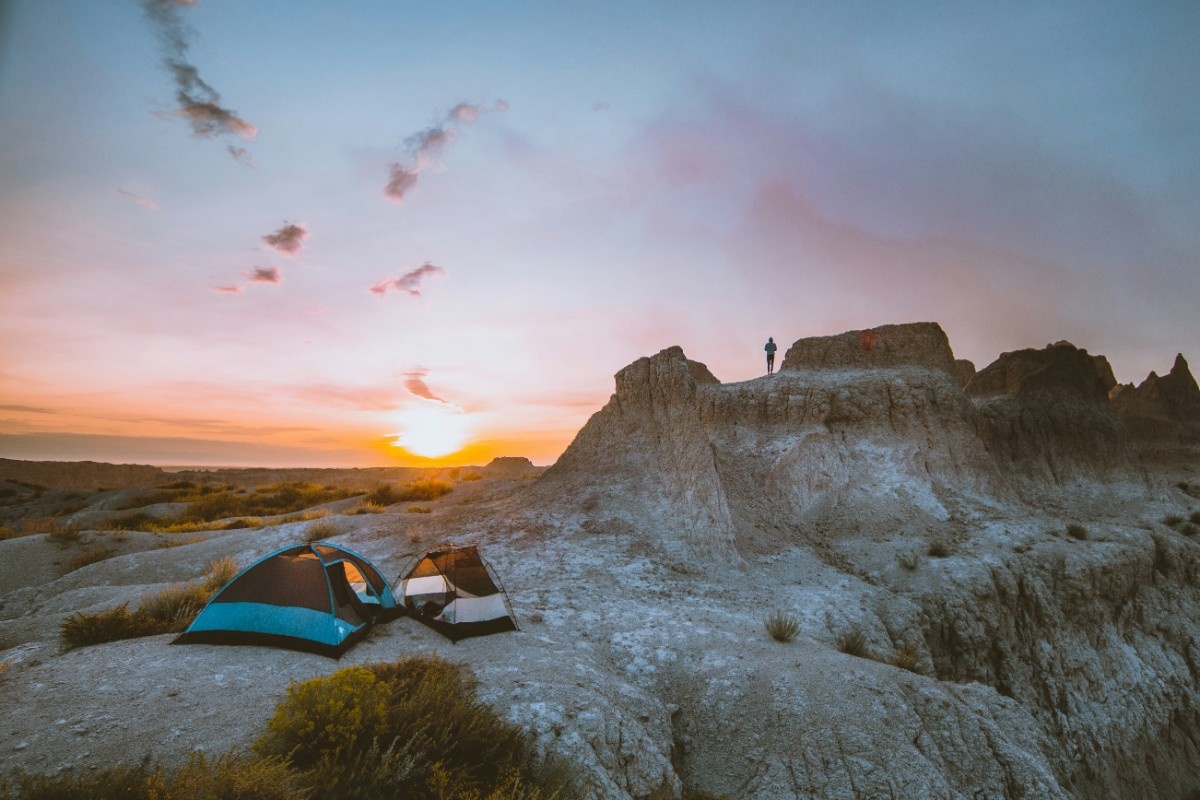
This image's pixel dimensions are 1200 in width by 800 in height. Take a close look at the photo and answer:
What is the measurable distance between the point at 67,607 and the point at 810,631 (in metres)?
18.0

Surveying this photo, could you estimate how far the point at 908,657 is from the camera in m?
11.3

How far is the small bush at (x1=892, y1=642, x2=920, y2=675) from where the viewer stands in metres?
11.0

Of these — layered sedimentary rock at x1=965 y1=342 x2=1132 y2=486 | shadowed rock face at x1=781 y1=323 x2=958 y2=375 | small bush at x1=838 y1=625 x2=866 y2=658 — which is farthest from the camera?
layered sedimentary rock at x1=965 y1=342 x2=1132 y2=486

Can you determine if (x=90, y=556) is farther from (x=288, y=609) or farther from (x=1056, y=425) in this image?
(x=1056, y=425)

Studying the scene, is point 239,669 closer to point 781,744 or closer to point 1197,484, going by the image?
point 781,744

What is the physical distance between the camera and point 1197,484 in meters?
30.4

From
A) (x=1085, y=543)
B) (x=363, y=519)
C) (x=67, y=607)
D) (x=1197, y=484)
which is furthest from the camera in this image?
(x=1197, y=484)

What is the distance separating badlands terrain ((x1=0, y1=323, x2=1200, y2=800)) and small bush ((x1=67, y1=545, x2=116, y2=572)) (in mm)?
300

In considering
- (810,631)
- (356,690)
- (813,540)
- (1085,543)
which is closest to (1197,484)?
(1085,543)

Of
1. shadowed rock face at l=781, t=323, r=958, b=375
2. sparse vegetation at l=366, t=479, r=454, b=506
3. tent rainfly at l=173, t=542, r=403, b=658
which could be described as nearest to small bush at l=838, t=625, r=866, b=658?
tent rainfly at l=173, t=542, r=403, b=658

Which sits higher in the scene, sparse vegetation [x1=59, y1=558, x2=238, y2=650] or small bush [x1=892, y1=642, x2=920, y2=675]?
sparse vegetation [x1=59, y1=558, x2=238, y2=650]

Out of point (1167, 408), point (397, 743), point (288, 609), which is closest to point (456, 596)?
point (288, 609)

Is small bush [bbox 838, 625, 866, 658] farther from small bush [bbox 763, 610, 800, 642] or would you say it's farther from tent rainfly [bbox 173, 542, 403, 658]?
tent rainfly [bbox 173, 542, 403, 658]

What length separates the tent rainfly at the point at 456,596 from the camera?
10.3 m
